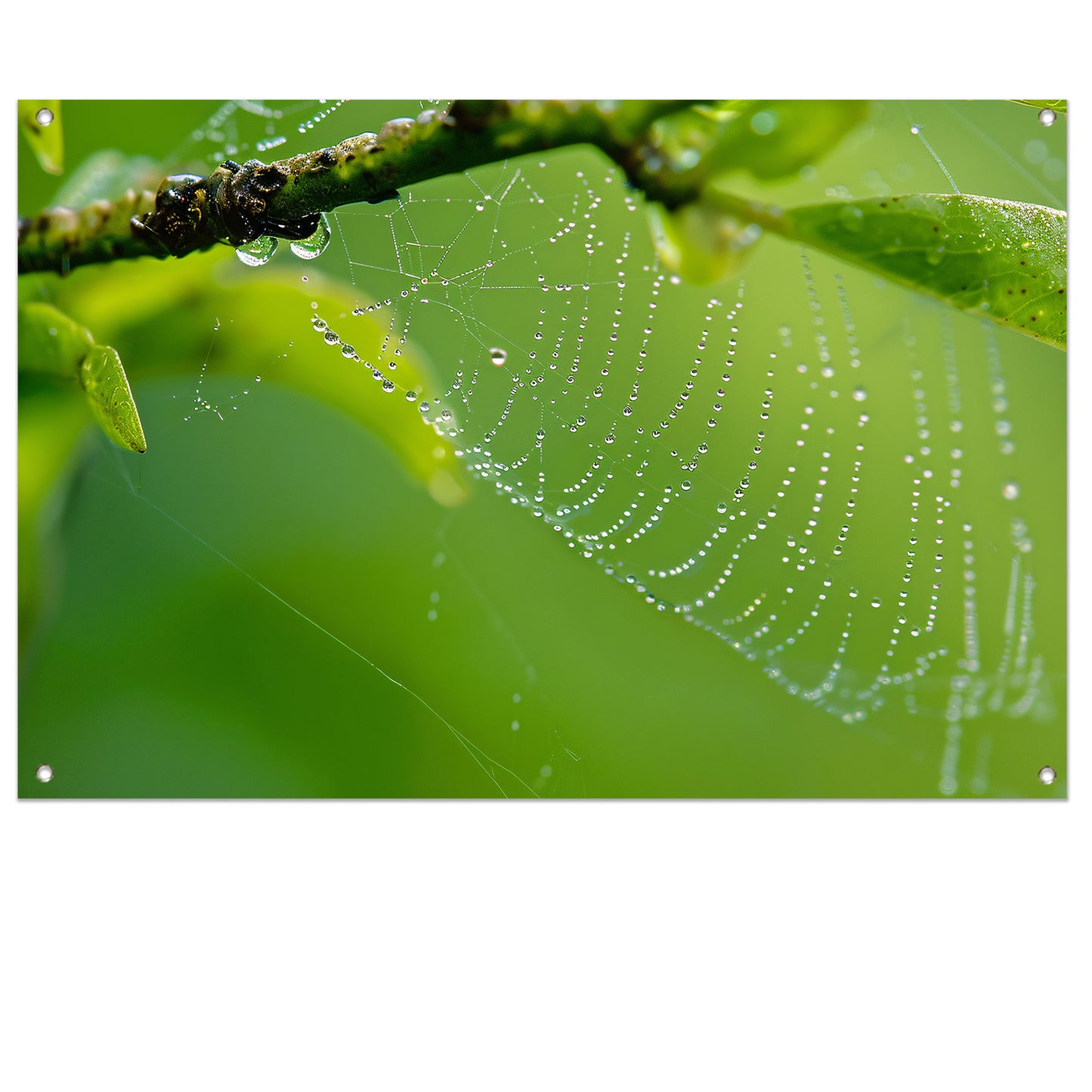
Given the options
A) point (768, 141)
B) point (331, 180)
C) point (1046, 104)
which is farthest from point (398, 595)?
point (1046, 104)

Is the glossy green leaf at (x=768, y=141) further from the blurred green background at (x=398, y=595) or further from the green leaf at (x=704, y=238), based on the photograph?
the blurred green background at (x=398, y=595)

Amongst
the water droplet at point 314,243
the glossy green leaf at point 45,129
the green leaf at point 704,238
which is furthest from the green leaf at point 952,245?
the glossy green leaf at point 45,129

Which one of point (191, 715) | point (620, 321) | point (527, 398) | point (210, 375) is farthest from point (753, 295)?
point (191, 715)

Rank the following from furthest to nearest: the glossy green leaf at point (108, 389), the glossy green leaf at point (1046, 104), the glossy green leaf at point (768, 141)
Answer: the glossy green leaf at point (1046, 104), the glossy green leaf at point (108, 389), the glossy green leaf at point (768, 141)

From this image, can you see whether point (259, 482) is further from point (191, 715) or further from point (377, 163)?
point (377, 163)

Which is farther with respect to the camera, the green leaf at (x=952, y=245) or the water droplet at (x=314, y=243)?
the water droplet at (x=314, y=243)

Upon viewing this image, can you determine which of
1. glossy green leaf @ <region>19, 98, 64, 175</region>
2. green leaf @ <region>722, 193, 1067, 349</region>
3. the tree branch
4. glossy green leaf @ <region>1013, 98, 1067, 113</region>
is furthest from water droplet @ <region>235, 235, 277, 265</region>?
glossy green leaf @ <region>1013, 98, 1067, 113</region>
